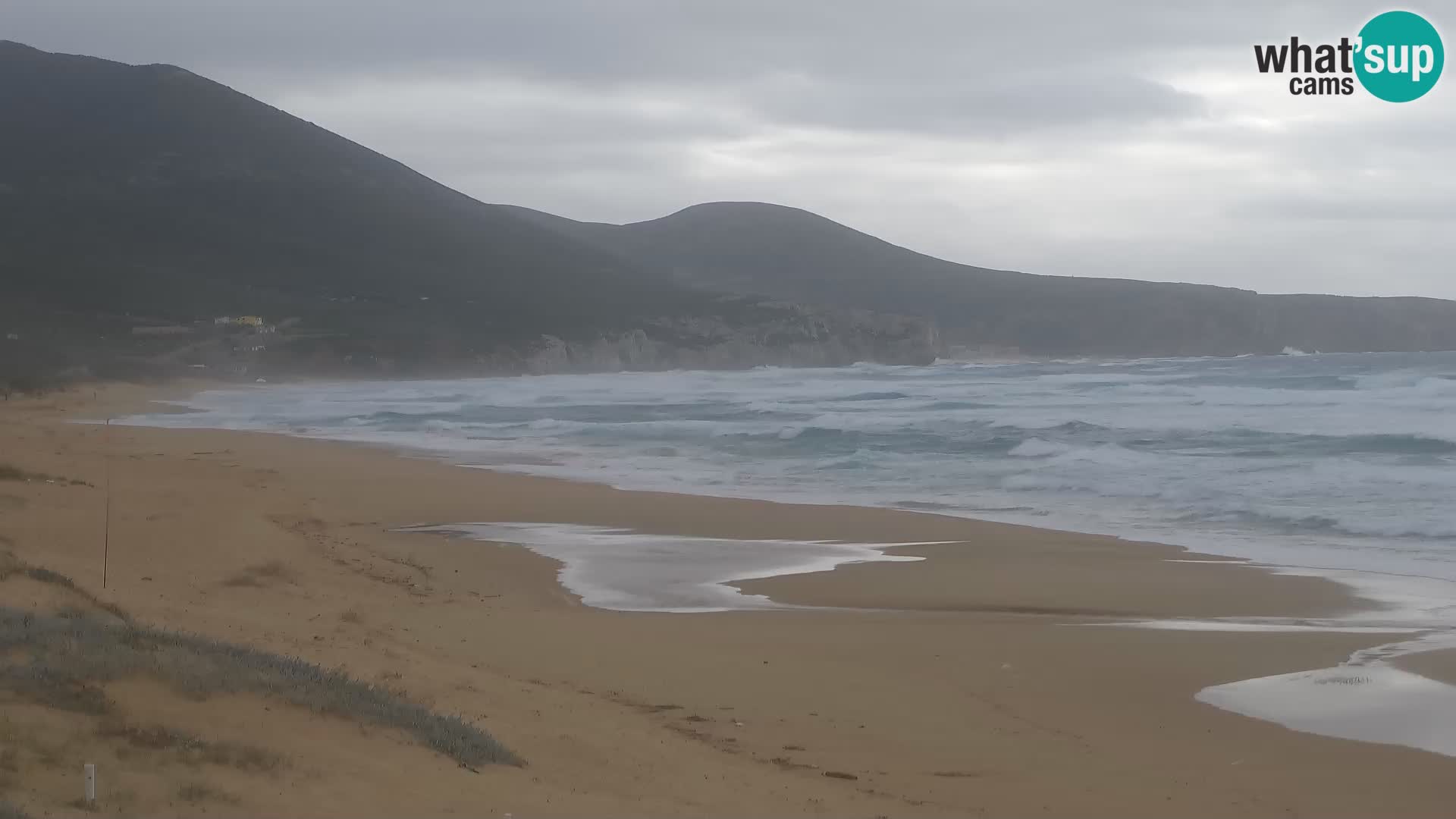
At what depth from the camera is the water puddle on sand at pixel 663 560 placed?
1002 centimetres

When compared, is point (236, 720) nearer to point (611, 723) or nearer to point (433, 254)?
point (611, 723)

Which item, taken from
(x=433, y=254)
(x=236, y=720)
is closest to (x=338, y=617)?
(x=236, y=720)

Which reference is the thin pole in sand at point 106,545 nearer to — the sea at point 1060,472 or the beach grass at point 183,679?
the beach grass at point 183,679

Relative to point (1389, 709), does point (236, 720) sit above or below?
above

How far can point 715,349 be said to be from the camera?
317 ft

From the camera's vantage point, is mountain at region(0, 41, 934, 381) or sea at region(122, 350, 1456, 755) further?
mountain at region(0, 41, 934, 381)

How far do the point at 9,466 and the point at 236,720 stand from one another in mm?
9228

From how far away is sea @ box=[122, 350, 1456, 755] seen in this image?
8.93 meters

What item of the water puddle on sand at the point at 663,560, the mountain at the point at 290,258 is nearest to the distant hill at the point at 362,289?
the mountain at the point at 290,258

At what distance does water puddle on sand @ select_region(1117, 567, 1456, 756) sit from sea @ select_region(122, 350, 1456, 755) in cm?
2

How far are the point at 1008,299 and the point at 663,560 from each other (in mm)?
133861

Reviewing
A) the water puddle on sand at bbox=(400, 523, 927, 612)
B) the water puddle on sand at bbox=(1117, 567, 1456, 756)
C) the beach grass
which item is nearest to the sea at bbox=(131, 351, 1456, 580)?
the water puddle on sand at bbox=(1117, 567, 1456, 756)

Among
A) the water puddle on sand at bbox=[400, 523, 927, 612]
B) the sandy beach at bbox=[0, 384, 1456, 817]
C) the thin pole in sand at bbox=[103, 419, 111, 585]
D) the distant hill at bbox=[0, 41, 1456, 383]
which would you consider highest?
the distant hill at bbox=[0, 41, 1456, 383]

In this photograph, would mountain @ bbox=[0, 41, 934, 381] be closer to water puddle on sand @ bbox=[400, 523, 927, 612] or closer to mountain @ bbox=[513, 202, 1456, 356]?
mountain @ bbox=[513, 202, 1456, 356]
